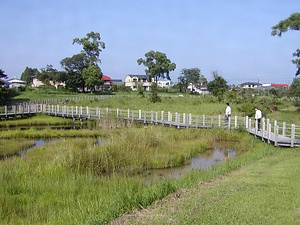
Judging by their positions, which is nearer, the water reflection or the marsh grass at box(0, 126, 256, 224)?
the marsh grass at box(0, 126, 256, 224)

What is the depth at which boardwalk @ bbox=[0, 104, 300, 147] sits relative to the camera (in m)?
18.0

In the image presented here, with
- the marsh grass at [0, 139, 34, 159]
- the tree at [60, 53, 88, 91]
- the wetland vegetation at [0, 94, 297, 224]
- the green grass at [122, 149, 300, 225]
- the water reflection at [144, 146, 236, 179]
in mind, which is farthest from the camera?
the tree at [60, 53, 88, 91]

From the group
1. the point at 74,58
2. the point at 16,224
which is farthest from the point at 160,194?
the point at 74,58

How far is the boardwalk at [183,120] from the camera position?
1798cm

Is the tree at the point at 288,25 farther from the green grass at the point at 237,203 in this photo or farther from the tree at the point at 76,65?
the tree at the point at 76,65

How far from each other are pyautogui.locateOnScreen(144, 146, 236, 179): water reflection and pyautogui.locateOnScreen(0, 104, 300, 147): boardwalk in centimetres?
221

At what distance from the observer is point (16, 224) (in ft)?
25.0

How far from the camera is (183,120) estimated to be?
2673cm

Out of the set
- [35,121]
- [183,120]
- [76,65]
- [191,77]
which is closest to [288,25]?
[183,120]

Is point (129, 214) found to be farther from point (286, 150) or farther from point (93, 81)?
point (93, 81)

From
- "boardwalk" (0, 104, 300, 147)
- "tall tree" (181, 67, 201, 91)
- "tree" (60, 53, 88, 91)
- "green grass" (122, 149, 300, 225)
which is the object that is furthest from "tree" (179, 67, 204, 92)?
"green grass" (122, 149, 300, 225)

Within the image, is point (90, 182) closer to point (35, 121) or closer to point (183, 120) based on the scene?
point (183, 120)

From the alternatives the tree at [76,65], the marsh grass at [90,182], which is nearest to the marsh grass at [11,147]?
the marsh grass at [90,182]

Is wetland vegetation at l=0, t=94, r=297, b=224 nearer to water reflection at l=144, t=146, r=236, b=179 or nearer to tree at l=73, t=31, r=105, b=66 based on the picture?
water reflection at l=144, t=146, r=236, b=179
